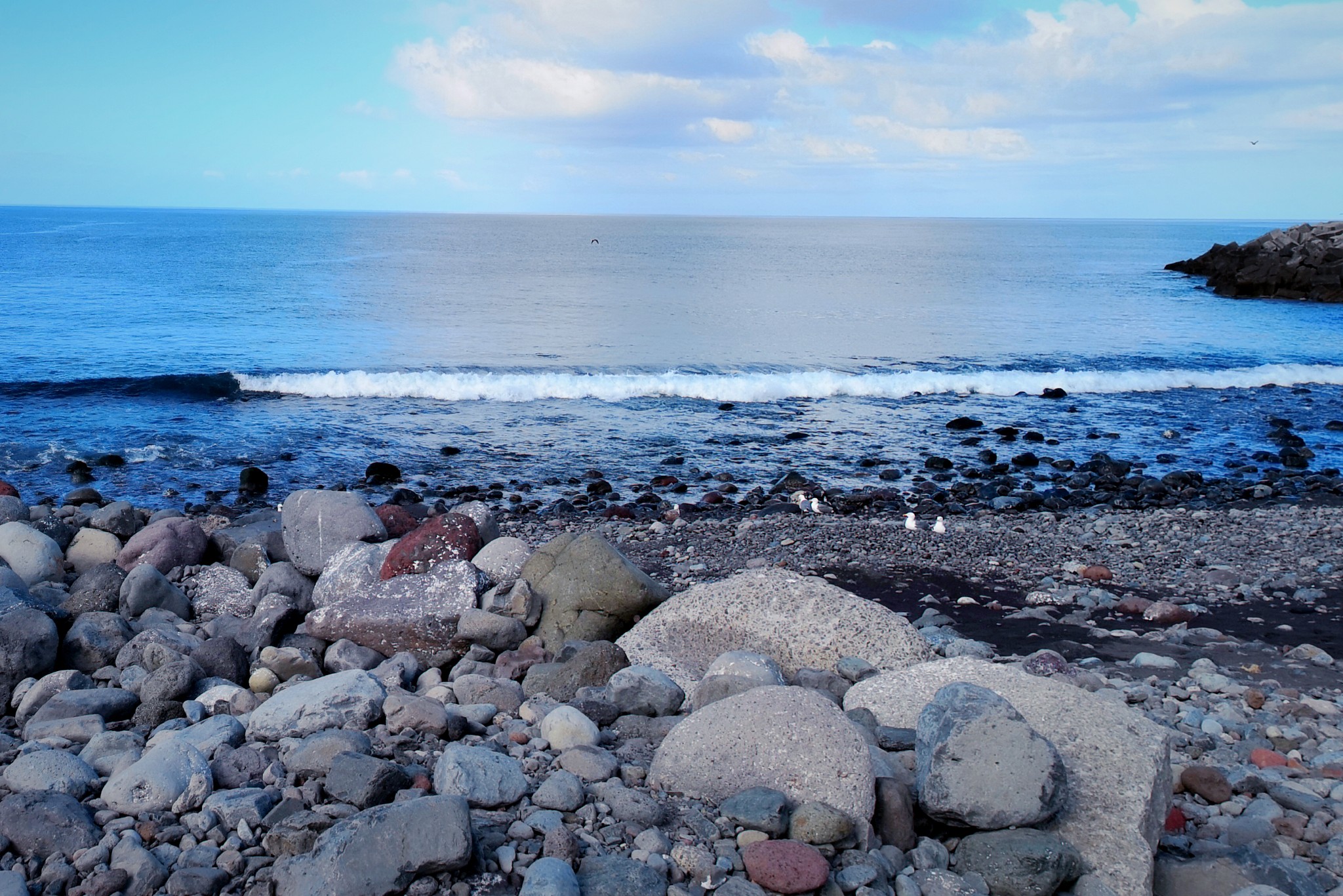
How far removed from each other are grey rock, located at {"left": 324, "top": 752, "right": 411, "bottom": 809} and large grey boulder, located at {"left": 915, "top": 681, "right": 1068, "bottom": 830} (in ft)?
7.29

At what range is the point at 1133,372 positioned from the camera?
1011 inches

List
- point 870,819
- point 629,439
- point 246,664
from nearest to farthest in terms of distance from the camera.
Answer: point 870,819 < point 246,664 < point 629,439

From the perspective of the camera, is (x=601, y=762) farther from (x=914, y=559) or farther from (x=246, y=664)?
(x=914, y=559)

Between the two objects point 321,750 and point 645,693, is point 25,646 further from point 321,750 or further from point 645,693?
point 645,693

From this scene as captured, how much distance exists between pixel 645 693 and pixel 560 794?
1283 millimetres

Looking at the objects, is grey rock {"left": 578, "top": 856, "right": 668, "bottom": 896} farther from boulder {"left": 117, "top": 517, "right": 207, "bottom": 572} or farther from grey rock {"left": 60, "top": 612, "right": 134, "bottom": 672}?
boulder {"left": 117, "top": 517, "right": 207, "bottom": 572}

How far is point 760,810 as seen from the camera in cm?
391

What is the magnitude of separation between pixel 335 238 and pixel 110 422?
91.9 m

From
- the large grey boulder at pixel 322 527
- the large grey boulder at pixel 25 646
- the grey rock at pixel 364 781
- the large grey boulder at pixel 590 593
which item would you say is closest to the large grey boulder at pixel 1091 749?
the large grey boulder at pixel 590 593

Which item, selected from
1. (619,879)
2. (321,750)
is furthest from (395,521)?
(619,879)

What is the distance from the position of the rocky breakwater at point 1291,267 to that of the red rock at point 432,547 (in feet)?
173

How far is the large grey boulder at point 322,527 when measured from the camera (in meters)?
7.69

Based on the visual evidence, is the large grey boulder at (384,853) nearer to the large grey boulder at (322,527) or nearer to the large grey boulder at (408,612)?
the large grey boulder at (408,612)

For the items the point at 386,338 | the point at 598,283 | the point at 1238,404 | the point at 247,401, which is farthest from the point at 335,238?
the point at 1238,404
